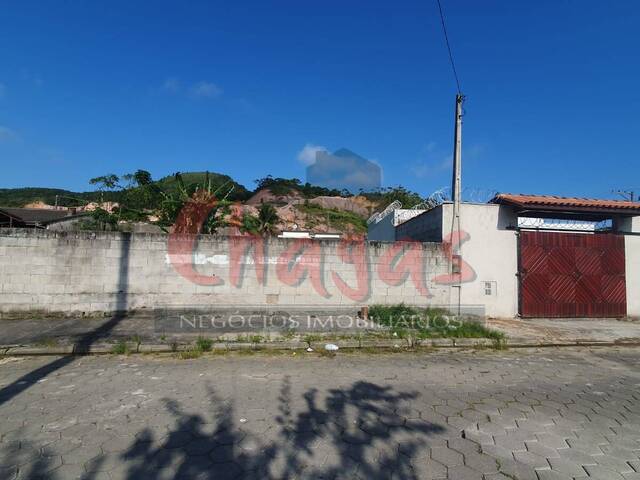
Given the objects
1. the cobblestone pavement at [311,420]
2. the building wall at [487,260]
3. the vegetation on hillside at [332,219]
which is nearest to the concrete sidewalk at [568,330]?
the building wall at [487,260]

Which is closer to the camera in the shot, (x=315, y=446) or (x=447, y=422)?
(x=315, y=446)

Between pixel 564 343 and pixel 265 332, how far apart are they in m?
6.09

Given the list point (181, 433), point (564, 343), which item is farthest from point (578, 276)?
point (181, 433)

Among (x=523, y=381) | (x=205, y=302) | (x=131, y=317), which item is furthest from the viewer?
(x=205, y=302)

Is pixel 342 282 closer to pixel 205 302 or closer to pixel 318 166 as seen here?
pixel 205 302

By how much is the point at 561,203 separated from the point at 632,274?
3072mm

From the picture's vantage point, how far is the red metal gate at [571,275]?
967 centimetres

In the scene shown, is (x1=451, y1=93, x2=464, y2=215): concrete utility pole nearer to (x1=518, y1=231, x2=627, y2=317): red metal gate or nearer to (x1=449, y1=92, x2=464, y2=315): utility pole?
(x1=449, y1=92, x2=464, y2=315): utility pole

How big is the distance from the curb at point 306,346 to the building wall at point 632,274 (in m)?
3.09

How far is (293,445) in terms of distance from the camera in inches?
121

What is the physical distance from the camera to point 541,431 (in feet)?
11.3

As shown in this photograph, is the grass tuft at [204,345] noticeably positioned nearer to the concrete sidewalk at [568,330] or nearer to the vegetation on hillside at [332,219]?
the concrete sidewalk at [568,330]

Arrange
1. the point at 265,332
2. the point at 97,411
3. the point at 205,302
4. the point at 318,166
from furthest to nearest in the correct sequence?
the point at 318,166, the point at 205,302, the point at 265,332, the point at 97,411

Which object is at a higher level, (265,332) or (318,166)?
(318,166)
